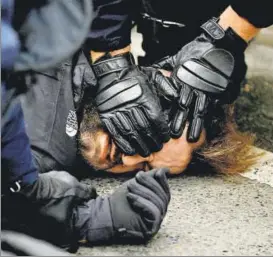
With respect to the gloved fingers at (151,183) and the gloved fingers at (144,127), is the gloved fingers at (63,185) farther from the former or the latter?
the gloved fingers at (144,127)

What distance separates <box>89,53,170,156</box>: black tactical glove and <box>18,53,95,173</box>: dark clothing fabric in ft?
0.25

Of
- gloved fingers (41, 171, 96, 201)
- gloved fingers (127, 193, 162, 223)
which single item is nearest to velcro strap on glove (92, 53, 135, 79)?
gloved fingers (41, 171, 96, 201)

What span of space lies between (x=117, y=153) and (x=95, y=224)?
539 millimetres

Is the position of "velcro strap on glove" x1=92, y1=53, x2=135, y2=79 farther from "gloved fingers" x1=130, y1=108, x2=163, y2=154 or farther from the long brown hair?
the long brown hair

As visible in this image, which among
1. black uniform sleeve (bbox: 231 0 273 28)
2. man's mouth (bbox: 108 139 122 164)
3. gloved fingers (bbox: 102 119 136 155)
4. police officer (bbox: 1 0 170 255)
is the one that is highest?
black uniform sleeve (bbox: 231 0 273 28)

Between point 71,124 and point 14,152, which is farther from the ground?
point 14,152

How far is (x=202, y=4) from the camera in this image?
2842 mm

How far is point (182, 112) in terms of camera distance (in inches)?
95.7

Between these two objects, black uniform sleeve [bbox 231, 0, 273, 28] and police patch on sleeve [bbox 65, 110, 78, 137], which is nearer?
police patch on sleeve [bbox 65, 110, 78, 137]

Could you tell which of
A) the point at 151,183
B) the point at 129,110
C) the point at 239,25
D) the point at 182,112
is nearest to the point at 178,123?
the point at 182,112

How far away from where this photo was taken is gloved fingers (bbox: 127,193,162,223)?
72.9 inches

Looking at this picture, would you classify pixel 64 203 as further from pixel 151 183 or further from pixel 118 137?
pixel 118 137

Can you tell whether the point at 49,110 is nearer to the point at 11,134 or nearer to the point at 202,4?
the point at 11,134

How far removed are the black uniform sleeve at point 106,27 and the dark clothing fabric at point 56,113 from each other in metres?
0.11
